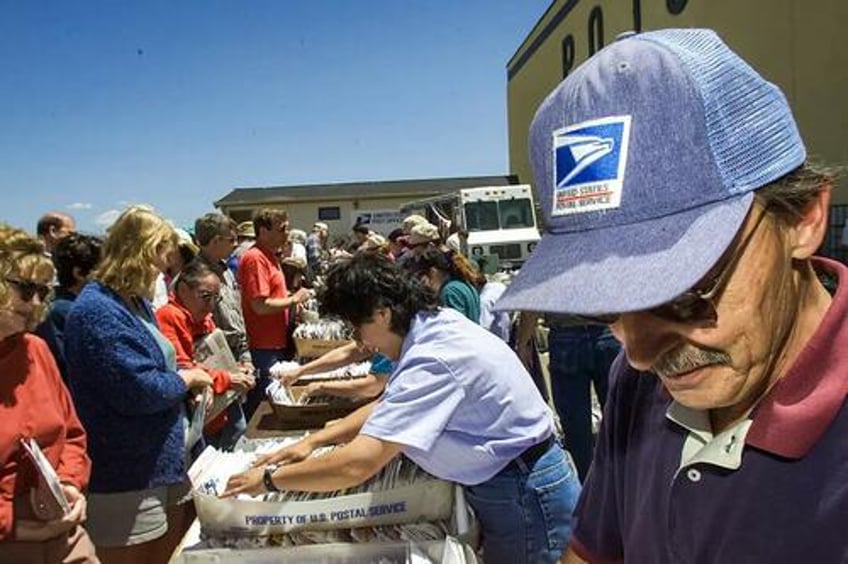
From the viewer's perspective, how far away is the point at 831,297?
29.3 inches

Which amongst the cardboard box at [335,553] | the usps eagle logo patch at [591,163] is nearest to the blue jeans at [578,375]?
the cardboard box at [335,553]

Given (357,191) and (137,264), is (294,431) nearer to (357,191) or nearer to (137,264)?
(137,264)

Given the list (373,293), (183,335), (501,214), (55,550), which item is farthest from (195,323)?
(501,214)

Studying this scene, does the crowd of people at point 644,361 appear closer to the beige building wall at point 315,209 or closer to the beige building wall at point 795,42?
the beige building wall at point 795,42

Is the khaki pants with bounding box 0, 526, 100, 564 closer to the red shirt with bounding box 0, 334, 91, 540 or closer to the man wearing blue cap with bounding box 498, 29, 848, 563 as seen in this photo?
the red shirt with bounding box 0, 334, 91, 540

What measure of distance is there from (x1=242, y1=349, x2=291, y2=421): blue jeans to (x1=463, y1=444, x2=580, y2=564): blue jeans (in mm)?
2926

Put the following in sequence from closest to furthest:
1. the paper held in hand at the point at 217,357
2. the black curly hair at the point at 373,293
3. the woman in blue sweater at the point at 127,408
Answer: the black curly hair at the point at 373,293 < the woman in blue sweater at the point at 127,408 < the paper held in hand at the point at 217,357

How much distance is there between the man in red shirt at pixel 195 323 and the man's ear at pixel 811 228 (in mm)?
2748

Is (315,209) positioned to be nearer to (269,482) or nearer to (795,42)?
(795,42)

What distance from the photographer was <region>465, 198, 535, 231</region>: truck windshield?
14391 mm

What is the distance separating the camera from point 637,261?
644mm

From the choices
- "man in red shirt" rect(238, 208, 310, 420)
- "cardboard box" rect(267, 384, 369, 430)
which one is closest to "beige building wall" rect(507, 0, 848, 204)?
"man in red shirt" rect(238, 208, 310, 420)

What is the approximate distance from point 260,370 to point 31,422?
2.66 meters

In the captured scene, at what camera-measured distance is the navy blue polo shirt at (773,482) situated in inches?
26.5
